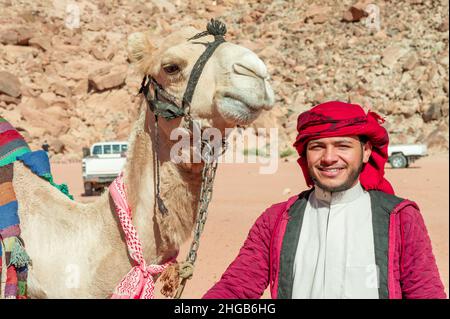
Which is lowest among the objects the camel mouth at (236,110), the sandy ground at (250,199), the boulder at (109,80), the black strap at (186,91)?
the sandy ground at (250,199)

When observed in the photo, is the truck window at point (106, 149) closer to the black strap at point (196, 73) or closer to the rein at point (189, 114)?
the rein at point (189, 114)

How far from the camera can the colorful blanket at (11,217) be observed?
296cm

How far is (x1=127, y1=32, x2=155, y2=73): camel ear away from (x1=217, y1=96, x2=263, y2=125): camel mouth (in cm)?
63

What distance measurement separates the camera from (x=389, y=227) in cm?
203

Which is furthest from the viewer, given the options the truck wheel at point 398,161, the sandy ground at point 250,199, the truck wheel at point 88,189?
the truck wheel at point 398,161

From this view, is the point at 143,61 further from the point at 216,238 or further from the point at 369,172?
the point at 216,238

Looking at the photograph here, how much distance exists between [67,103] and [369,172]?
96.1ft

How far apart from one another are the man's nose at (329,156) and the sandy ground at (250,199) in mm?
4807

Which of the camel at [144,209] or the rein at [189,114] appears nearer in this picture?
the rein at [189,114]

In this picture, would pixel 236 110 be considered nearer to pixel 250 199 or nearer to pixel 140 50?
pixel 140 50

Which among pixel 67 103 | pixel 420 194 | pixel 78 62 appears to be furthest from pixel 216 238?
pixel 78 62

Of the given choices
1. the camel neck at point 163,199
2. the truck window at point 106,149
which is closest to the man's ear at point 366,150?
the camel neck at point 163,199

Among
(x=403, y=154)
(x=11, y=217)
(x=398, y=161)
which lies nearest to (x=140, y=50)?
(x=11, y=217)

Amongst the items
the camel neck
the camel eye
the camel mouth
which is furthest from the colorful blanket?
the camel mouth
